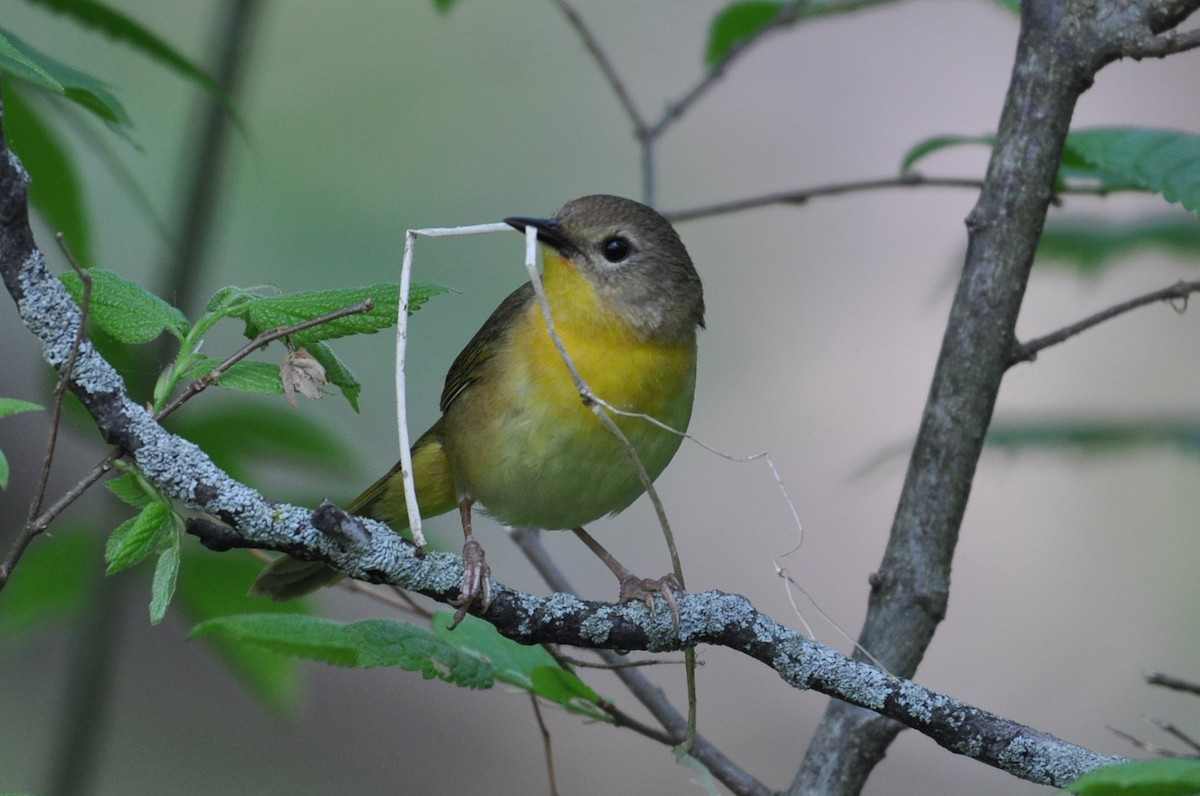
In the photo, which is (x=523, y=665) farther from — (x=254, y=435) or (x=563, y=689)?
(x=254, y=435)

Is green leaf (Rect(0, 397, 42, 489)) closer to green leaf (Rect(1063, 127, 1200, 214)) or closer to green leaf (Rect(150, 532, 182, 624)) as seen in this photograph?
green leaf (Rect(150, 532, 182, 624))

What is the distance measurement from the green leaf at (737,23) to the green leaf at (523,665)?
218 cm

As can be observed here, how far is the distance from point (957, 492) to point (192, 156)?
2.61 meters

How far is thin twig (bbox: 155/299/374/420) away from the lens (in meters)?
1.95

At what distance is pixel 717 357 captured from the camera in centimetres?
1018

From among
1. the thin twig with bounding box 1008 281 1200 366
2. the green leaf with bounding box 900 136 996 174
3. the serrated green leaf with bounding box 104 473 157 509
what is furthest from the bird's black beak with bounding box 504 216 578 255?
the serrated green leaf with bounding box 104 473 157 509

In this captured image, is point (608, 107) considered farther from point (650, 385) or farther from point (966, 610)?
Answer: point (650, 385)

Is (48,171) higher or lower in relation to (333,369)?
higher

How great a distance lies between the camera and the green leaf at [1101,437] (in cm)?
420

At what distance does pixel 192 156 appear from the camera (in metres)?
4.11

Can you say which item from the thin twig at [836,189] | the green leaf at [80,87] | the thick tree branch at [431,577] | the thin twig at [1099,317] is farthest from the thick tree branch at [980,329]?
the green leaf at [80,87]

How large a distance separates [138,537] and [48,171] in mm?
1427

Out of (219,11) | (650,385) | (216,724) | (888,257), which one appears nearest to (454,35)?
(888,257)

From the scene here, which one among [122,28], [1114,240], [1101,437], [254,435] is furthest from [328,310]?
[1114,240]
